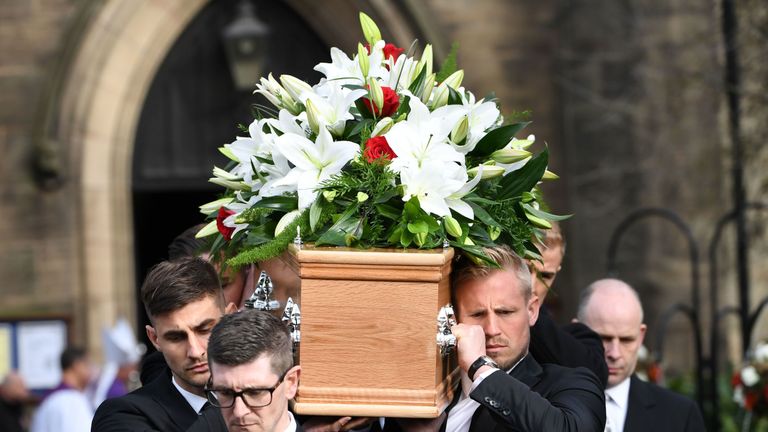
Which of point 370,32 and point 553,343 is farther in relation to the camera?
point 553,343

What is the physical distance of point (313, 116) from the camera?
4.09m

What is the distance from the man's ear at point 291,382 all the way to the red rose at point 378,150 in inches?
24.5

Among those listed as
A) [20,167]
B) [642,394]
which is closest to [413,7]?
[20,167]

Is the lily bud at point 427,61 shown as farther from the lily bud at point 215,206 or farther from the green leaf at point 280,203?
the lily bud at point 215,206

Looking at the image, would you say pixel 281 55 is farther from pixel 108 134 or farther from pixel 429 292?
pixel 429 292

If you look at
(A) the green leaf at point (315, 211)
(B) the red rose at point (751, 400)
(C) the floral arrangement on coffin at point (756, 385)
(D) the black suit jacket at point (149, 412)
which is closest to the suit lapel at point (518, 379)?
(A) the green leaf at point (315, 211)

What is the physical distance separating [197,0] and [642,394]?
807cm

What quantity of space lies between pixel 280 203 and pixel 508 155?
2.23 ft

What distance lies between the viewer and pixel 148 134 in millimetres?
13078

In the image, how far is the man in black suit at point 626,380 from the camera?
5520 mm

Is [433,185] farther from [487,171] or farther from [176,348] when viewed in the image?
[176,348]

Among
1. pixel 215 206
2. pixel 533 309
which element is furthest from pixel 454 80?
pixel 215 206

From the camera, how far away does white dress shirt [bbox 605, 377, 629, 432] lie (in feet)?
18.3

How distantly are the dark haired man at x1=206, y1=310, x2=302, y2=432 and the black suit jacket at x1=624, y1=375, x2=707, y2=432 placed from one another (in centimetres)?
222
